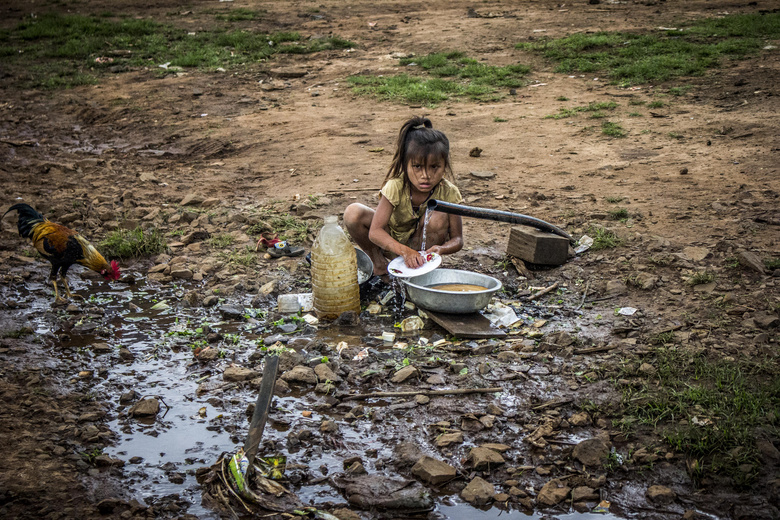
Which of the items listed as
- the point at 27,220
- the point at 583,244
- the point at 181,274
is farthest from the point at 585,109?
the point at 27,220

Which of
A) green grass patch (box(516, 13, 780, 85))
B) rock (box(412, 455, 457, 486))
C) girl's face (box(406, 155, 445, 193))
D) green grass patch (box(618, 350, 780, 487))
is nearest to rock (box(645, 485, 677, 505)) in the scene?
green grass patch (box(618, 350, 780, 487))

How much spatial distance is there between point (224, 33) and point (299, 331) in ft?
30.5

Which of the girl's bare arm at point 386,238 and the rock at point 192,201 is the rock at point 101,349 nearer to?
the girl's bare arm at point 386,238

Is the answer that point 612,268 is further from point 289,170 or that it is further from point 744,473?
point 289,170

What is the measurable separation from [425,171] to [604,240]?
4.92ft

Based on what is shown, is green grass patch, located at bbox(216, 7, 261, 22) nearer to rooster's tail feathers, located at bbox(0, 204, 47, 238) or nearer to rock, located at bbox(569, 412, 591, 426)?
rooster's tail feathers, located at bbox(0, 204, 47, 238)

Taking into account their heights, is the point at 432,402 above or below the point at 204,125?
below

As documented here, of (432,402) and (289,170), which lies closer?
(432,402)

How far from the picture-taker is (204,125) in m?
7.55

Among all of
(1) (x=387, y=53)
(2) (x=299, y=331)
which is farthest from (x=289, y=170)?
(1) (x=387, y=53)

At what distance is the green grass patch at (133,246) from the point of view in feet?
15.0

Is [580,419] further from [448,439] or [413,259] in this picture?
[413,259]

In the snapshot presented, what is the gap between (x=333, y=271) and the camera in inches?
141

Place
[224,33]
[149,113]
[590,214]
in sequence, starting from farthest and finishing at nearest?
[224,33]
[149,113]
[590,214]
